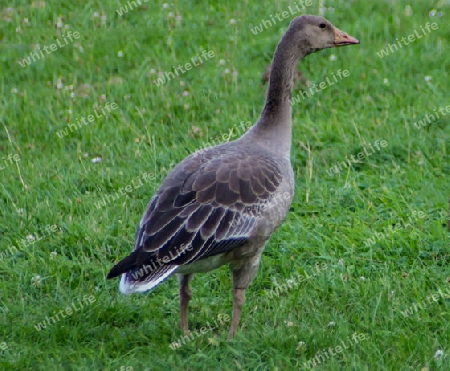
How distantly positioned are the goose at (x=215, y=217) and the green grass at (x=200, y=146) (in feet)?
1.58

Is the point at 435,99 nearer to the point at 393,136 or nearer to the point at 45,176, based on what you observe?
the point at 393,136

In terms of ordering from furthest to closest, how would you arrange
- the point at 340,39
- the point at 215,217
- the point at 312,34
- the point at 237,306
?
the point at 340,39 < the point at 312,34 < the point at 237,306 < the point at 215,217

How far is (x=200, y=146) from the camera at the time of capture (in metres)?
7.81

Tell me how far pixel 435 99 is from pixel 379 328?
3.93 meters

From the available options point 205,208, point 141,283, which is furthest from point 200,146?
point 141,283

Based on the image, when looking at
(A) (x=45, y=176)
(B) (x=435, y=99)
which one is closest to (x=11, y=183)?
(A) (x=45, y=176)

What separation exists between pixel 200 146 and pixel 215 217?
277 centimetres

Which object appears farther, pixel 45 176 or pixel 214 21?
pixel 214 21

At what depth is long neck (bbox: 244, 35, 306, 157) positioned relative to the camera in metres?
5.76

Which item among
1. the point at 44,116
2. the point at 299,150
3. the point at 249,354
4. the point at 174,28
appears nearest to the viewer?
the point at 249,354

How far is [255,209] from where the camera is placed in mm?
5203

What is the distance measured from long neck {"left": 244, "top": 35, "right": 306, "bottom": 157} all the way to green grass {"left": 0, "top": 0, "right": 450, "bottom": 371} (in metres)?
1.02

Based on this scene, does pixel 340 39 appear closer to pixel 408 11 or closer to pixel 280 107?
pixel 280 107

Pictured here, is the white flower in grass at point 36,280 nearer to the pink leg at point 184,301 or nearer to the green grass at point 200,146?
the green grass at point 200,146
